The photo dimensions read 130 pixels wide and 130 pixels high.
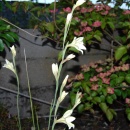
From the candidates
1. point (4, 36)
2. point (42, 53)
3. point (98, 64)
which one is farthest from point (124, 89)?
point (4, 36)

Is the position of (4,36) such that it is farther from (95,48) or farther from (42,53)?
(95,48)

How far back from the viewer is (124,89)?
6.41 ft

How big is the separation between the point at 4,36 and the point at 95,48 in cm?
97

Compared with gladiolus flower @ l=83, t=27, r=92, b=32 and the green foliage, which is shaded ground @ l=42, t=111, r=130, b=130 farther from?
gladiolus flower @ l=83, t=27, r=92, b=32

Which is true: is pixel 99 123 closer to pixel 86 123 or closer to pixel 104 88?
pixel 86 123

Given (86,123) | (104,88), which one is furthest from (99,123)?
(104,88)

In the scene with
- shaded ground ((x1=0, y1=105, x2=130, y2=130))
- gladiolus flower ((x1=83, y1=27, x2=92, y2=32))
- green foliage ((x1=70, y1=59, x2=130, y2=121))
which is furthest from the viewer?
shaded ground ((x1=0, y1=105, x2=130, y2=130))

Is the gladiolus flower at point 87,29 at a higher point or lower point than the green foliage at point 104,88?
higher

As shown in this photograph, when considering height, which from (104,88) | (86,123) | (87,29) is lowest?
(86,123)

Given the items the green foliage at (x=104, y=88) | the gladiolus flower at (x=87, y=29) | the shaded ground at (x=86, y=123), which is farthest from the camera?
the shaded ground at (x=86, y=123)

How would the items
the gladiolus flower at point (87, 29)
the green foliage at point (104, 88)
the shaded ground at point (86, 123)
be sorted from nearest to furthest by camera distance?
the green foliage at point (104, 88), the gladiolus flower at point (87, 29), the shaded ground at point (86, 123)

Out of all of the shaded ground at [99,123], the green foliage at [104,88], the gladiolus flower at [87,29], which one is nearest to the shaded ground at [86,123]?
the shaded ground at [99,123]

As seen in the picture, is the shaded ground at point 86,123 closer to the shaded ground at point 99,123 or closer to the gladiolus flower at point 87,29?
the shaded ground at point 99,123

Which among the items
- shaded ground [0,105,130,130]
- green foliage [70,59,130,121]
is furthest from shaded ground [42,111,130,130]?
green foliage [70,59,130,121]
